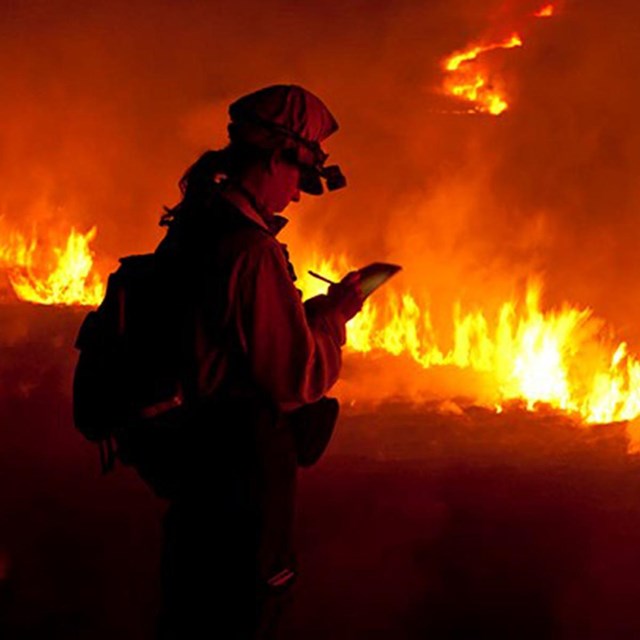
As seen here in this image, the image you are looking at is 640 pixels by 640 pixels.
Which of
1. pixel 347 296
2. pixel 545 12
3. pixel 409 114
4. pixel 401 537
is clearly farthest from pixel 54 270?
pixel 347 296

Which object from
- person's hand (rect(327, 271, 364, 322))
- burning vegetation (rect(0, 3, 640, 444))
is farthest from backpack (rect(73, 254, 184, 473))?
burning vegetation (rect(0, 3, 640, 444))

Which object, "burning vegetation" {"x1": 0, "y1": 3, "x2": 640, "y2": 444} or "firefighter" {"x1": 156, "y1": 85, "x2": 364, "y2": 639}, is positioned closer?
"firefighter" {"x1": 156, "y1": 85, "x2": 364, "y2": 639}

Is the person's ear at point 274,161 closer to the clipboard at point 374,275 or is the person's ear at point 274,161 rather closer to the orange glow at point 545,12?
the clipboard at point 374,275

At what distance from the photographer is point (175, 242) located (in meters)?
2.33

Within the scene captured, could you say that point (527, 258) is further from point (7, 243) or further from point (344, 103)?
point (7, 243)

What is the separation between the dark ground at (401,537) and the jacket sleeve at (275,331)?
1801mm

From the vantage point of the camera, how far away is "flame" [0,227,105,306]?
26.5 feet

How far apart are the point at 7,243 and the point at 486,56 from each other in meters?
5.14

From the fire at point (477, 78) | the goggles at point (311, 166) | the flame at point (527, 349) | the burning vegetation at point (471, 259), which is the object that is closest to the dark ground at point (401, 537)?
the flame at point (527, 349)

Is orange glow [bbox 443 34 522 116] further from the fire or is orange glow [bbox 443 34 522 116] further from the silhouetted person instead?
the silhouetted person

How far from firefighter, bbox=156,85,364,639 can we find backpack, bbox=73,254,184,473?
0.04 m

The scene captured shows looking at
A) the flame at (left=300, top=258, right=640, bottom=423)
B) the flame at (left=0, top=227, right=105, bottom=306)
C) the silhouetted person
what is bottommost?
the silhouetted person

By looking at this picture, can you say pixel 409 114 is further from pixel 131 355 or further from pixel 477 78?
pixel 131 355

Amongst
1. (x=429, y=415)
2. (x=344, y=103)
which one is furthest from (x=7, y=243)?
(x=429, y=415)
